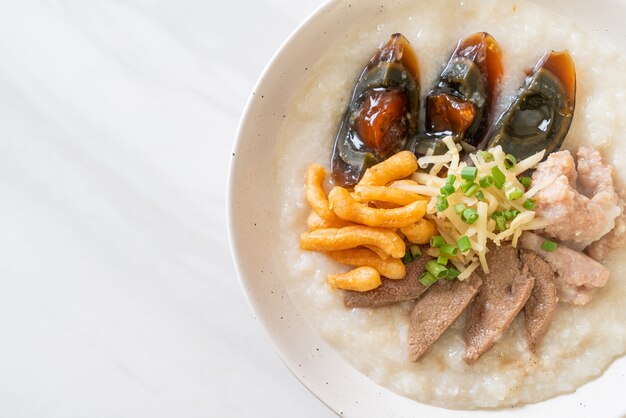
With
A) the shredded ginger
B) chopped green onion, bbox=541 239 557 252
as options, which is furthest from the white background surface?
chopped green onion, bbox=541 239 557 252

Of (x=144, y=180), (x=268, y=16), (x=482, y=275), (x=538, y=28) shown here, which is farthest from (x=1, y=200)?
(x=538, y=28)

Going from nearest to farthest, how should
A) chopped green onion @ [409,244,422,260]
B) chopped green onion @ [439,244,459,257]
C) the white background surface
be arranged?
1. chopped green onion @ [439,244,459,257]
2. chopped green onion @ [409,244,422,260]
3. the white background surface

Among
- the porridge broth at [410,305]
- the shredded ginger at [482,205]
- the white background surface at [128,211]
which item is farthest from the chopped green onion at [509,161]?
the white background surface at [128,211]

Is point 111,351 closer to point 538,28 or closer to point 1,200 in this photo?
point 1,200

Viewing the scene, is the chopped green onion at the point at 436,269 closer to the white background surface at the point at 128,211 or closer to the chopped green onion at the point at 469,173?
the chopped green onion at the point at 469,173

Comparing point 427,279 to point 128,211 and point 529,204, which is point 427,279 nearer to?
point 529,204

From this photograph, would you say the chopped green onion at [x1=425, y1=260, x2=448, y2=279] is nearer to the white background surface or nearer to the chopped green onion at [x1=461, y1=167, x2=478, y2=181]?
the chopped green onion at [x1=461, y1=167, x2=478, y2=181]
